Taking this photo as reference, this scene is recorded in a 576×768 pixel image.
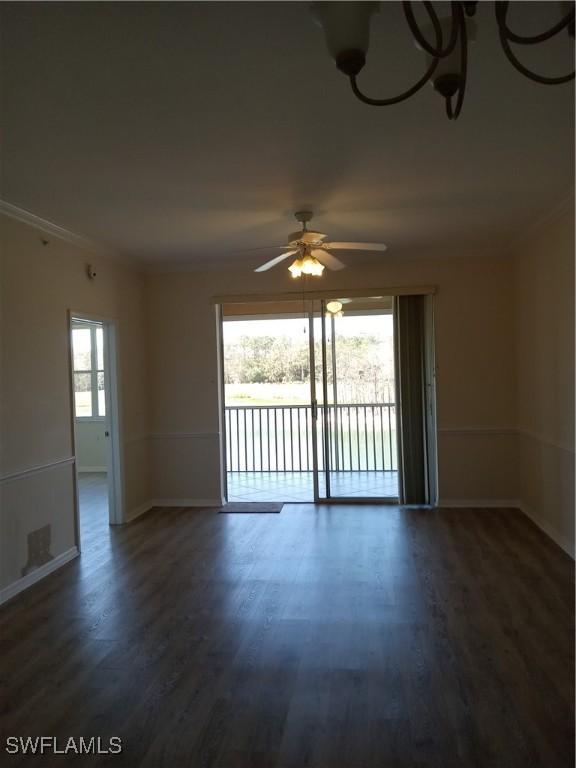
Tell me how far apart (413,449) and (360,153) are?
3.38 m

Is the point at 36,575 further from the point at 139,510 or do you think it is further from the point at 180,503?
the point at 180,503

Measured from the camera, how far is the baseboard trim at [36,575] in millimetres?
3320

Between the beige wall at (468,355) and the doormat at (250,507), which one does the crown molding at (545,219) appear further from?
the doormat at (250,507)

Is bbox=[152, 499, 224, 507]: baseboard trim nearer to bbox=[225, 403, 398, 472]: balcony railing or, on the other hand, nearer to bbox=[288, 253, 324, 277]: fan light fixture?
bbox=[225, 403, 398, 472]: balcony railing

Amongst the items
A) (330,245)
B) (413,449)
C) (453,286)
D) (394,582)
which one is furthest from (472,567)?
(453,286)

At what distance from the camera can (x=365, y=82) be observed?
7.01 feet

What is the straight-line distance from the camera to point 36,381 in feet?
12.2

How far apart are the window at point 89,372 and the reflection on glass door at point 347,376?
3993 millimetres

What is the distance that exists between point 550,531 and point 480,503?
97 cm

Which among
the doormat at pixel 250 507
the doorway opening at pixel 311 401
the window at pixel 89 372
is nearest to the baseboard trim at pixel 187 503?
the doormat at pixel 250 507

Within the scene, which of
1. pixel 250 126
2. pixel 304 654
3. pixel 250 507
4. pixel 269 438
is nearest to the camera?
pixel 250 126

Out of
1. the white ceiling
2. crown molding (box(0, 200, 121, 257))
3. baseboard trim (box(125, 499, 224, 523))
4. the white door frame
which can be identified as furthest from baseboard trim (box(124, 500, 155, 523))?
the white ceiling

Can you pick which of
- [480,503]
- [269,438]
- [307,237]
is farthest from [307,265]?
[269,438]

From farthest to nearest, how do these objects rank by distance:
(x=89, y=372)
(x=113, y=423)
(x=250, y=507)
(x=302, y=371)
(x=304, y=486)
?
(x=89, y=372)
(x=302, y=371)
(x=304, y=486)
(x=250, y=507)
(x=113, y=423)
